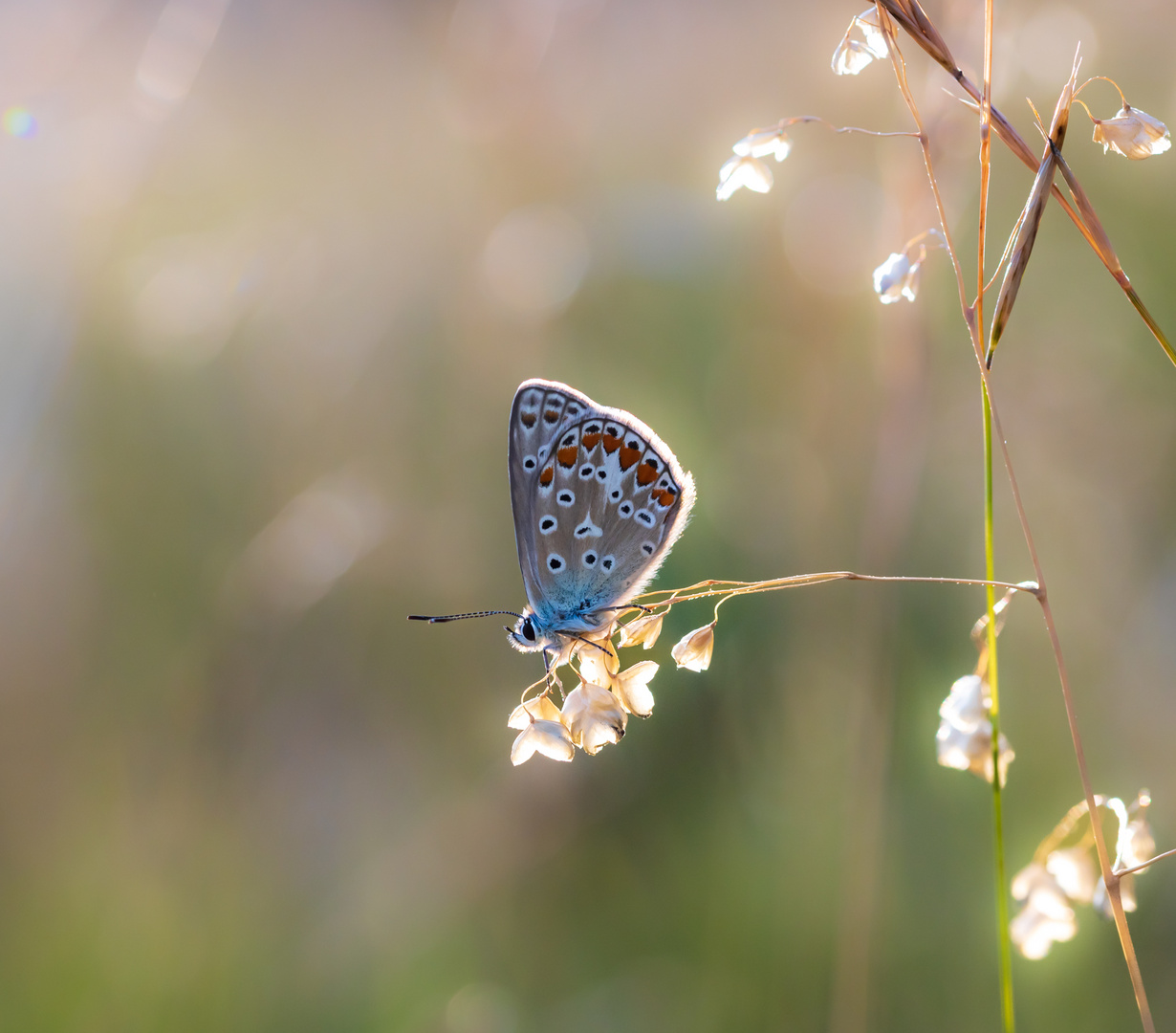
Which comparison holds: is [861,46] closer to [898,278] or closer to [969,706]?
[898,278]

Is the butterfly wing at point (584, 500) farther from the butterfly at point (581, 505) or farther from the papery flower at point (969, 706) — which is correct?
the papery flower at point (969, 706)

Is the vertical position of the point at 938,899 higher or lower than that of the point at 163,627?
lower

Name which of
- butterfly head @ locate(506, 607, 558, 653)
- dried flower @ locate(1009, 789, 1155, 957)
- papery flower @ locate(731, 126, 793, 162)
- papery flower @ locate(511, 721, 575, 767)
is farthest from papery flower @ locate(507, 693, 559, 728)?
papery flower @ locate(731, 126, 793, 162)

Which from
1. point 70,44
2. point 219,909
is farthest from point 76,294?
point 219,909

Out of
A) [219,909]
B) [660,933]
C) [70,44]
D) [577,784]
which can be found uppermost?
[70,44]

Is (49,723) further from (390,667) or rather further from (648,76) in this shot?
(648,76)
